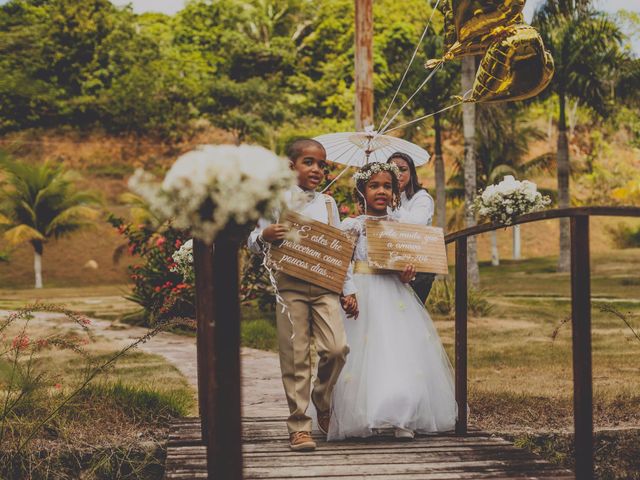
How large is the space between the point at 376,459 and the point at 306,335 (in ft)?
2.65

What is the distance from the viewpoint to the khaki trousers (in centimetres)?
450

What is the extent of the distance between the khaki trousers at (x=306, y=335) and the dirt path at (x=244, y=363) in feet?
3.88

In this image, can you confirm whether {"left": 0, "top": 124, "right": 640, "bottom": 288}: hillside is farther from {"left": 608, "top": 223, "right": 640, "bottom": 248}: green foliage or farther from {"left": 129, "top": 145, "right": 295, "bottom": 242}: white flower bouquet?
{"left": 129, "top": 145, "right": 295, "bottom": 242}: white flower bouquet

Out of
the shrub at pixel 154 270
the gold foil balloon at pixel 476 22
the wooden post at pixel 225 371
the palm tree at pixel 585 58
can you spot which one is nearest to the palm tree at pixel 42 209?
the shrub at pixel 154 270

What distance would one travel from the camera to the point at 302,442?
434 cm

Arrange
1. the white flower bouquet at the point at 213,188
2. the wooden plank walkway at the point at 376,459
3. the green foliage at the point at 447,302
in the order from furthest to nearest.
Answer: the green foliage at the point at 447,302 < the wooden plank walkway at the point at 376,459 < the white flower bouquet at the point at 213,188

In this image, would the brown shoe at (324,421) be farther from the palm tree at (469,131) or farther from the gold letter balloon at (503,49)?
the palm tree at (469,131)

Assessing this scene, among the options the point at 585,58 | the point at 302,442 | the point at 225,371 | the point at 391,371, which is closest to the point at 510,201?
the point at 391,371

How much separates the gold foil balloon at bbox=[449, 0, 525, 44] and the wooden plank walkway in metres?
2.81

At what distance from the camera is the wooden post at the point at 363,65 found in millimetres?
10727

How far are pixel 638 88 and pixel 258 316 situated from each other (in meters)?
17.1

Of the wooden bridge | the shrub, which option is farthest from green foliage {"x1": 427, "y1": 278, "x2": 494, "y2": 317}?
the wooden bridge

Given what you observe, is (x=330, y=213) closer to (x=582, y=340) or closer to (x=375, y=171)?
(x=375, y=171)

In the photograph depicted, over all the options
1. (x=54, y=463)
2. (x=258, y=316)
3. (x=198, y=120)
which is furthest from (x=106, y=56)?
(x=54, y=463)
